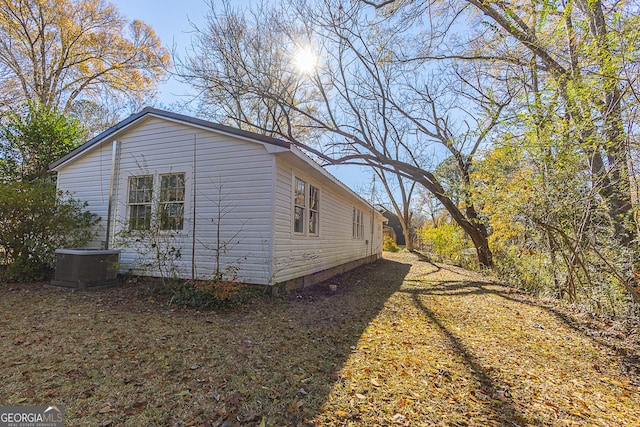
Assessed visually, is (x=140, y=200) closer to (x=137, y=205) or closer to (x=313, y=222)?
(x=137, y=205)

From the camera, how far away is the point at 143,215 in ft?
20.5

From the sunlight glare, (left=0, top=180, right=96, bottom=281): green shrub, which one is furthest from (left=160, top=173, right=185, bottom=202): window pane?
the sunlight glare

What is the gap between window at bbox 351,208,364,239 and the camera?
39.3 feet

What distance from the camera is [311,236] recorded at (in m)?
7.19

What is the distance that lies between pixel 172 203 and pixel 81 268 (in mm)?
1970

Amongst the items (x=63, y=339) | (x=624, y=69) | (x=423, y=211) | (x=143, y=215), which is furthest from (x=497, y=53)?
(x=423, y=211)

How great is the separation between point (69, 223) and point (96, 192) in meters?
0.90

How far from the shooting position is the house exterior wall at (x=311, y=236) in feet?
18.4

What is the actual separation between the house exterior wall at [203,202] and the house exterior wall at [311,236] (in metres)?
0.33

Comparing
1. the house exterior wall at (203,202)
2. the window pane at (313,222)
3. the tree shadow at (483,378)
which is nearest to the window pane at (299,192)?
the window pane at (313,222)

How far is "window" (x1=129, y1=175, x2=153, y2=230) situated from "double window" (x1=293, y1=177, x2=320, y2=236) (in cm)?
308

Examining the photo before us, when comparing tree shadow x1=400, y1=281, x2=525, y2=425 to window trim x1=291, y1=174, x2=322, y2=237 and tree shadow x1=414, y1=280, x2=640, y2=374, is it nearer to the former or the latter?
tree shadow x1=414, y1=280, x2=640, y2=374

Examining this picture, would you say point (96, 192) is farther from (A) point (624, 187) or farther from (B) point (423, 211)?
(B) point (423, 211)

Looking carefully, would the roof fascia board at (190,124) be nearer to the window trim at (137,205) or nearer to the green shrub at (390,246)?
the window trim at (137,205)
